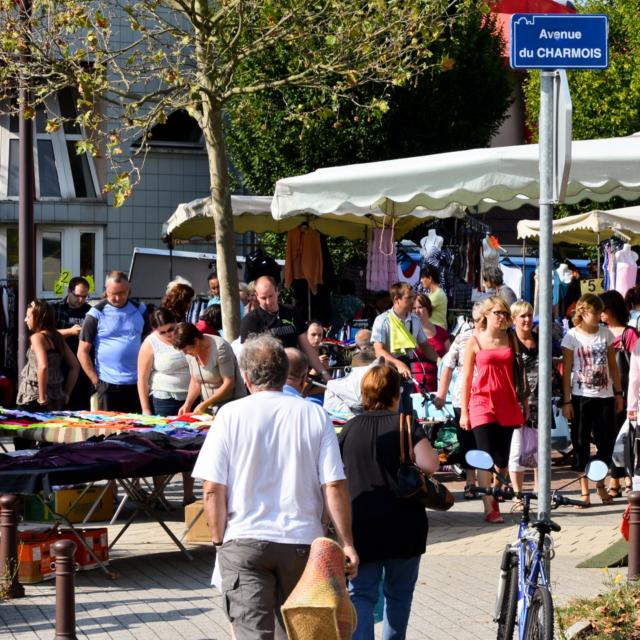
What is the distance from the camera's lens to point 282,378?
5875 mm

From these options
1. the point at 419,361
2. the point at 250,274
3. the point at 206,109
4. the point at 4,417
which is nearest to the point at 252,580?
Answer: the point at 4,417

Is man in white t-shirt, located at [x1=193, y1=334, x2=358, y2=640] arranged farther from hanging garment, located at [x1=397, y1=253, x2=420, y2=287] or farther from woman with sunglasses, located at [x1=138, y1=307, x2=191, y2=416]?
hanging garment, located at [x1=397, y1=253, x2=420, y2=287]

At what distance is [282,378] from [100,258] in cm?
2069

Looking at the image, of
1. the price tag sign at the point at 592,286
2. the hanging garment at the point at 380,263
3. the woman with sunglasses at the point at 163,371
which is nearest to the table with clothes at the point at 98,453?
the woman with sunglasses at the point at 163,371

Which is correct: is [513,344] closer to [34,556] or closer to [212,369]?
[212,369]

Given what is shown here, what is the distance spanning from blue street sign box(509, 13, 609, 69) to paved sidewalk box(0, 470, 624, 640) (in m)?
3.24

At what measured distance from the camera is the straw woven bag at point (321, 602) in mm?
5066

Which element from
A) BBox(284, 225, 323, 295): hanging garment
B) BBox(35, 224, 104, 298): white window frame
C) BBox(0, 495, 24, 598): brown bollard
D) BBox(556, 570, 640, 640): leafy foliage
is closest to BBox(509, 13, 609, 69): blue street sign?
BBox(556, 570, 640, 640): leafy foliage

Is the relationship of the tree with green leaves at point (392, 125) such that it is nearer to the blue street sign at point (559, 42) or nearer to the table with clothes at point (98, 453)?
the table with clothes at point (98, 453)

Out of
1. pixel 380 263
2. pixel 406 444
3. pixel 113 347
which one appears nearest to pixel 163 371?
pixel 113 347

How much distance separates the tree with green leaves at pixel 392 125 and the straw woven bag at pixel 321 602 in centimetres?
2106

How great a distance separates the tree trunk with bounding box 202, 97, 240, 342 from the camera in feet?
48.2

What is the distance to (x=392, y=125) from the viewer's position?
27000 millimetres

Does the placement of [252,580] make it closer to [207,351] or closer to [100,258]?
[207,351]
